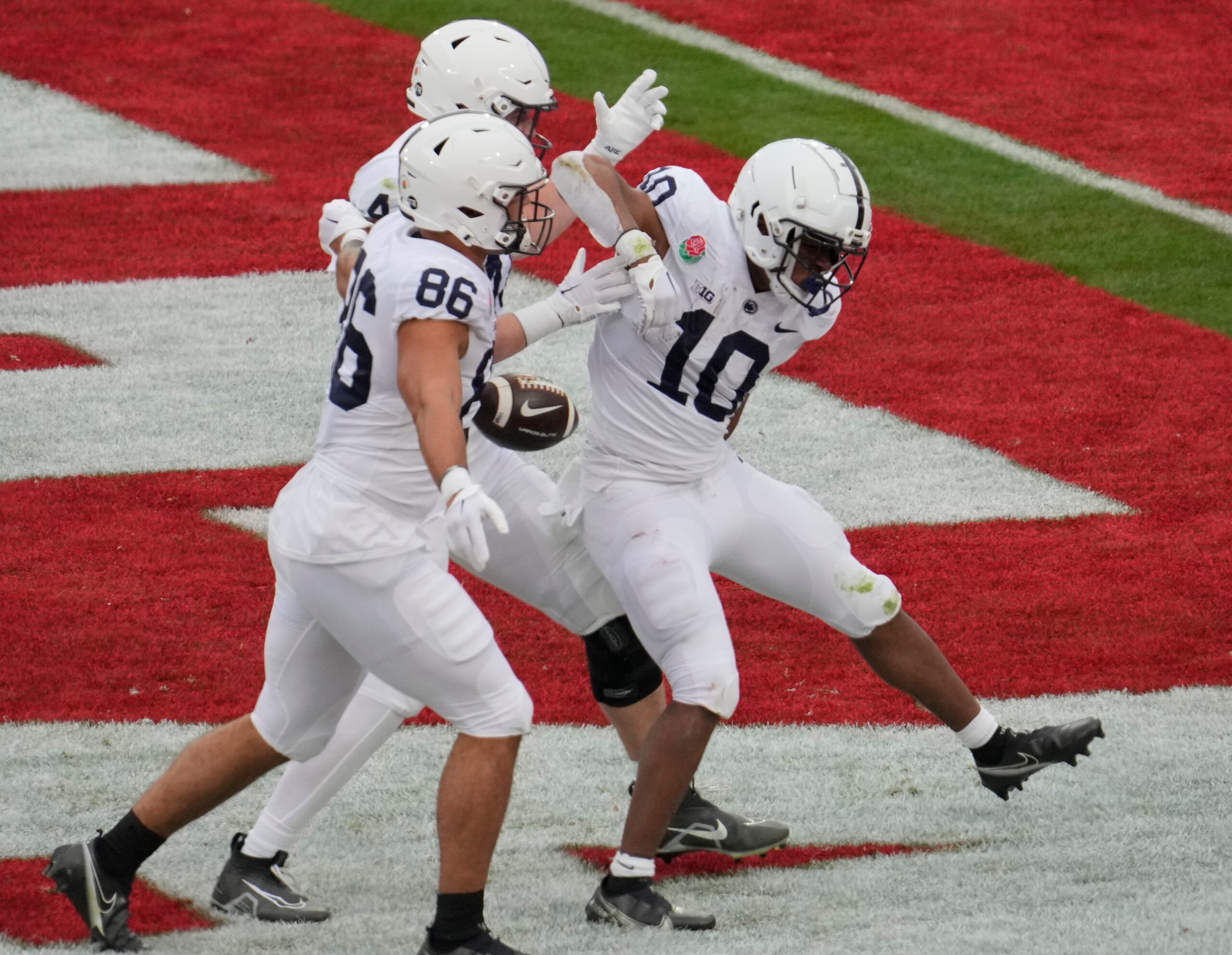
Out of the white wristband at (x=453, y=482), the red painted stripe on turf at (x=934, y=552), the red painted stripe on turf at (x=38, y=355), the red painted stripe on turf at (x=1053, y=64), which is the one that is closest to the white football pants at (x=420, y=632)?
the white wristband at (x=453, y=482)

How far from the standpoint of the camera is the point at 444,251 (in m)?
3.61

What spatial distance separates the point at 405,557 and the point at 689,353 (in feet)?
3.22

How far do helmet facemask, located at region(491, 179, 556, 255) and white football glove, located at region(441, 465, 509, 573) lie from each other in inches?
22.5

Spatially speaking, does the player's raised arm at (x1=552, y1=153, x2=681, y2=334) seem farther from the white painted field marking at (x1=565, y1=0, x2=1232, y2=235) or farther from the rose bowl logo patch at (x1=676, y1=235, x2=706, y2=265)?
the white painted field marking at (x1=565, y1=0, x2=1232, y2=235)

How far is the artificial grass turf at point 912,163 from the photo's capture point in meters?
9.47

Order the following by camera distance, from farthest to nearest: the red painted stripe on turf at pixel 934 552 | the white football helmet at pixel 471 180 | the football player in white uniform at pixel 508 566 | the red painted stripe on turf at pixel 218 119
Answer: the red painted stripe on turf at pixel 218 119 < the red painted stripe on turf at pixel 934 552 < the football player in white uniform at pixel 508 566 < the white football helmet at pixel 471 180

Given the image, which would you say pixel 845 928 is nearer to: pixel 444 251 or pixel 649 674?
pixel 649 674

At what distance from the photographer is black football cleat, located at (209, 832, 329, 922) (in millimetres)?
3965

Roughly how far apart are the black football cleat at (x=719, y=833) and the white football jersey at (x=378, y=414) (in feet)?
3.45

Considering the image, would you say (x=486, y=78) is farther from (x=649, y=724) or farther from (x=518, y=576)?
(x=649, y=724)

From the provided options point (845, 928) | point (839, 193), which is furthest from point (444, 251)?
point (845, 928)

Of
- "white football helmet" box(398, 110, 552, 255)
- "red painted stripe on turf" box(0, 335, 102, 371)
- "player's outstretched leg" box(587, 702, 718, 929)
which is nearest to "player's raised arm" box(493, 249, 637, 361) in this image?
"white football helmet" box(398, 110, 552, 255)

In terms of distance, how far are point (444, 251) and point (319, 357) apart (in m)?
4.64

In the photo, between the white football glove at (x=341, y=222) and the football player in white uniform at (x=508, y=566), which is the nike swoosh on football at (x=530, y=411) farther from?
the white football glove at (x=341, y=222)
